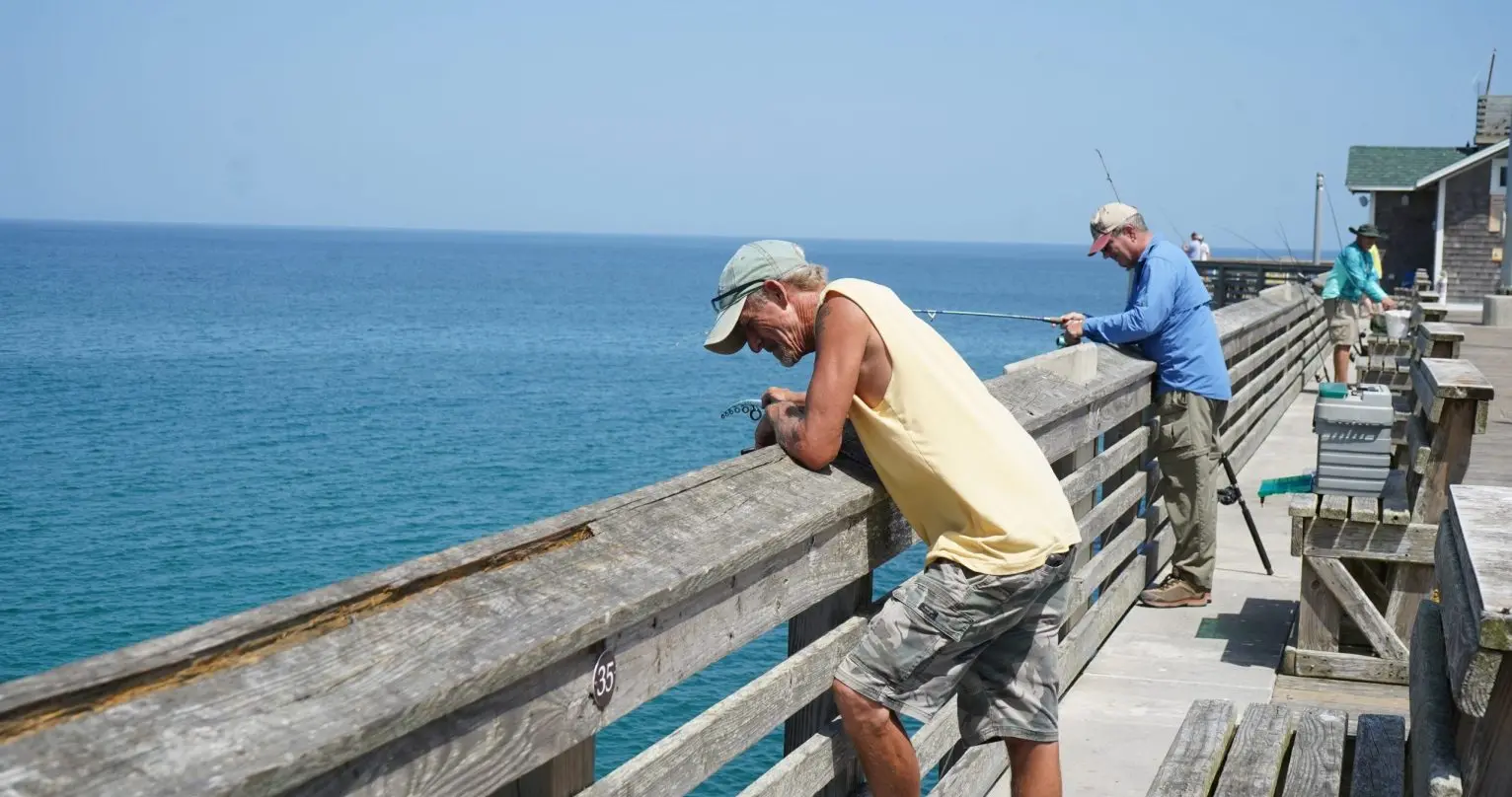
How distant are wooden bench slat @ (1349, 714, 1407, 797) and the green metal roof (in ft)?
137

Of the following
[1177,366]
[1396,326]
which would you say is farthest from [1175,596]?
[1396,326]

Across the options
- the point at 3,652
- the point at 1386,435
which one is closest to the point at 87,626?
the point at 3,652

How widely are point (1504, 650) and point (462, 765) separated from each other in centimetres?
134

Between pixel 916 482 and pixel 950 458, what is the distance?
105 mm

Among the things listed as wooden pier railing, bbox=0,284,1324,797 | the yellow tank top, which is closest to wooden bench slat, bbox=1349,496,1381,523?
wooden pier railing, bbox=0,284,1324,797

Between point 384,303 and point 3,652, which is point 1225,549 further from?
point 384,303

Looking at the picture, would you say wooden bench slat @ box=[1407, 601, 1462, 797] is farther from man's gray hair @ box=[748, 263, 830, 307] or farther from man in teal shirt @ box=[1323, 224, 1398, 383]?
man in teal shirt @ box=[1323, 224, 1398, 383]

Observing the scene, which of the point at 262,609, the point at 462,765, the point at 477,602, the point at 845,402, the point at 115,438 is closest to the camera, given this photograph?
the point at 262,609

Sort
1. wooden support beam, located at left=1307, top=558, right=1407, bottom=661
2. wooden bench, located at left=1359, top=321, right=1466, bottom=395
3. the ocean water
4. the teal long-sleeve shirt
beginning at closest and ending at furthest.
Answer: wooden support beam, located at left=1307, top=558, right=1407, bottom=661 → wooden bench, located at left=1359, top=321, right=1466, bottom=395 → the teal long-sleeve shirt → the ocean water

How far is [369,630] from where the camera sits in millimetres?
1913

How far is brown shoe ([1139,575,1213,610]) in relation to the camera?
699 centimetres

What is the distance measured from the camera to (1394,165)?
1754 inches

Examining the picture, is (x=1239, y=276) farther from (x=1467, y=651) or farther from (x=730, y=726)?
(x=1467, y=651)

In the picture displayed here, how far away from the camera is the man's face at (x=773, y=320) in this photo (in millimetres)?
3303
